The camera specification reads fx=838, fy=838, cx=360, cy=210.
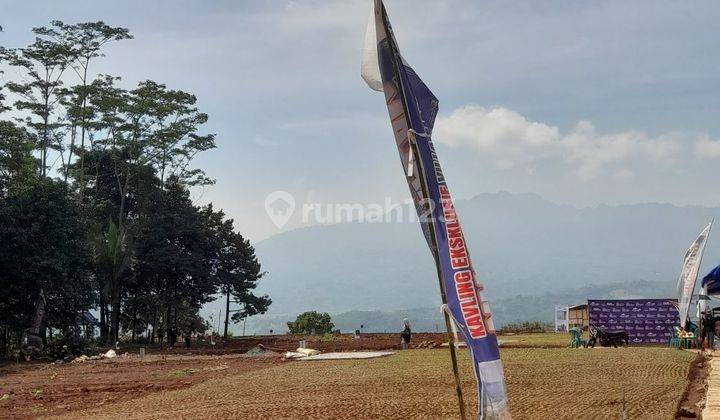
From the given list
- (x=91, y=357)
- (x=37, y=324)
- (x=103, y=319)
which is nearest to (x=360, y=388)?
(x=91, y=357)

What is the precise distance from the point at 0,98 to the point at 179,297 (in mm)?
16643

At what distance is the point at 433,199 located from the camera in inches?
376

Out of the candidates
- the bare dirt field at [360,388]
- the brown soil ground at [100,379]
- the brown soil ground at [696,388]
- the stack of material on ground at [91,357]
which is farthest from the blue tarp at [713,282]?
the stack of material on ground at [91,357]

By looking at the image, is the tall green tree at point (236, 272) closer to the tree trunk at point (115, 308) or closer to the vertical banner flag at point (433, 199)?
the tree trunk at point (115, 308)

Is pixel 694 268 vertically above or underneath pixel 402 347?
above

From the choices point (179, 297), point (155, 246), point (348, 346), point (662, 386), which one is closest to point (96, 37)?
point (155, 246)

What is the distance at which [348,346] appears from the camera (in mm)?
40719

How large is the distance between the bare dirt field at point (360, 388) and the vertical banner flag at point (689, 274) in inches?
132

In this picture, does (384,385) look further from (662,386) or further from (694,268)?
(694,268)

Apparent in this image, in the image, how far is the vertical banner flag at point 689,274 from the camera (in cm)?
3166

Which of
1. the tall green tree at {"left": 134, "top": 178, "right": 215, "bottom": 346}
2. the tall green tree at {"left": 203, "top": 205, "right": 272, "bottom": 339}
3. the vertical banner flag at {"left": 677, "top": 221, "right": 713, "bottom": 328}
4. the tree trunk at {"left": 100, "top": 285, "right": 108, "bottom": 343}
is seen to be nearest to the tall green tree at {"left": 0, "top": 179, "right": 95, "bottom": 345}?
the tree trunk at {"left": 100, "top": 285, "right": 108, "bottom": 343}

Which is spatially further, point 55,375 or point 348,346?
point 348,346

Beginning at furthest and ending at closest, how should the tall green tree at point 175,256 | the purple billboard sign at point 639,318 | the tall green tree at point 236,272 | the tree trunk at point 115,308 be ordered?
the tall green tree at point 236,272 → the tall green tree at point 175,256 → the tree trunk at point 115,308 → the purple billboard sign at point 639,318

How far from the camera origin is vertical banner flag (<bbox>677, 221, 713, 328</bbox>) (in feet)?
104
